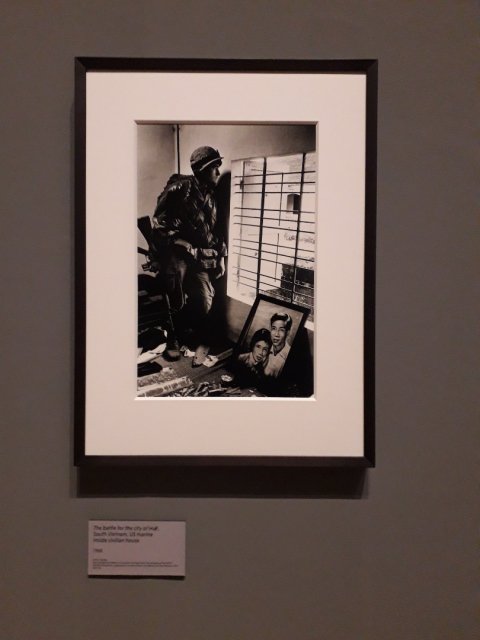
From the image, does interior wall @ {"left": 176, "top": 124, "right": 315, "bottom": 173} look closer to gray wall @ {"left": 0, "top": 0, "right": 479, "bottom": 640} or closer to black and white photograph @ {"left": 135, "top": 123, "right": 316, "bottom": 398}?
black and white photograph @ {"left": 135, "top": 123, "right": 316, "bottom": 398}

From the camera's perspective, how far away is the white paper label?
72 cm

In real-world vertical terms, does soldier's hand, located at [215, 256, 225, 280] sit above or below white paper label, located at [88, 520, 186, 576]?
above

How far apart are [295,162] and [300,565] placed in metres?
0.58

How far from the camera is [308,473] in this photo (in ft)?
2.38

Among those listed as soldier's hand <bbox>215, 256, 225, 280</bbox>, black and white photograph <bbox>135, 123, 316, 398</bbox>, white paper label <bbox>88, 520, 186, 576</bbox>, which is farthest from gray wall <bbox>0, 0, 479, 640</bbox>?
soldier's hand <bbox>215, 256, 225, 280</bbox>

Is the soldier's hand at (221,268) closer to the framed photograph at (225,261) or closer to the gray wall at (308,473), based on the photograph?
the framed photograph at (225,261)

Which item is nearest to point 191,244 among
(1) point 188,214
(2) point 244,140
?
(1) point 188,214

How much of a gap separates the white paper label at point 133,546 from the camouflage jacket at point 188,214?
411 millimetres

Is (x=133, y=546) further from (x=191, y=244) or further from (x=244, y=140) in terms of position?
(x=244, y=140)

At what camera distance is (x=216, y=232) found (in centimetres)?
70

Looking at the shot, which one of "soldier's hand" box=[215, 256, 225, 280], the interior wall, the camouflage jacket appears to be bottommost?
"soldier's hand" box=[215, 256, 225, 280]
